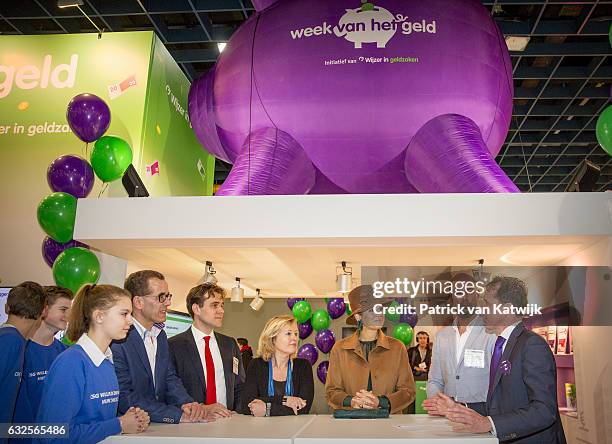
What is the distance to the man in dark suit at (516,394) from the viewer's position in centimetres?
215

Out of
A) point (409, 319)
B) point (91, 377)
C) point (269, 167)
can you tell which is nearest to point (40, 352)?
point (91, 377)

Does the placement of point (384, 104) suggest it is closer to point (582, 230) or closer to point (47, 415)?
point (582, 230)

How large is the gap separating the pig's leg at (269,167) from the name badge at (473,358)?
1.20 metres

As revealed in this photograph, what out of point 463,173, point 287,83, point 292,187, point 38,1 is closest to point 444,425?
point 463,173

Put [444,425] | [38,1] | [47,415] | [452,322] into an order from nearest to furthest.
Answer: [47,415], [444,425], [452,322], [38,1]

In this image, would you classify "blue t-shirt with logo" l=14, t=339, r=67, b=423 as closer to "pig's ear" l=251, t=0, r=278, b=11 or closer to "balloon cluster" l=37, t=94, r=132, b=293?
"balloon cluster" l=37, t=94, r=132, b=293

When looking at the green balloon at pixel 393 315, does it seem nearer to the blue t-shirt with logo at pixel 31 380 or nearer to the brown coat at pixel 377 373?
the brown coat at pixel 377 373

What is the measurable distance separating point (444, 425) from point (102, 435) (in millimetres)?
1279

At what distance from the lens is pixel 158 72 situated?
176 inches

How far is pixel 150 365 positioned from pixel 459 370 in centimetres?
130

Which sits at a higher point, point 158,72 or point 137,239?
point 158,72

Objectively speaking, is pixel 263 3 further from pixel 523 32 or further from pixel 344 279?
pixel 523 32

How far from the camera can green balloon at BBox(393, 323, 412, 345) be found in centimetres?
251

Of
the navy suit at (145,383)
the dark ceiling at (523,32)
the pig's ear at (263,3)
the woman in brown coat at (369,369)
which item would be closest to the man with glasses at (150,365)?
the navy suit at (145,383)
